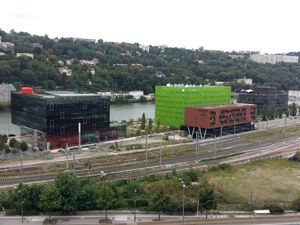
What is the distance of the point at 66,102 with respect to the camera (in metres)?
26.8

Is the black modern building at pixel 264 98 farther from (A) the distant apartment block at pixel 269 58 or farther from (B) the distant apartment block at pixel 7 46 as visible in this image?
(A) the distant apartment block at pixel 269 58

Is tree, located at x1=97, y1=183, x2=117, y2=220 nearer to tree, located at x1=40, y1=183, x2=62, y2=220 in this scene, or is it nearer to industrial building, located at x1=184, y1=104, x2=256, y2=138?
tree, located at x1=40, y1=183, x2=62, y2=220

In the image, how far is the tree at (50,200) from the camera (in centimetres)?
1429

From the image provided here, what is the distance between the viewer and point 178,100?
35469mm

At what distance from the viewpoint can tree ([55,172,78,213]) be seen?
14.5 meters

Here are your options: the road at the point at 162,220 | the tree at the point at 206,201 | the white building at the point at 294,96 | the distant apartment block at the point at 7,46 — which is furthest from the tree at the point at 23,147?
the white building at the point at 294,96

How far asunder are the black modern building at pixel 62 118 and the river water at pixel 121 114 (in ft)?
16.2

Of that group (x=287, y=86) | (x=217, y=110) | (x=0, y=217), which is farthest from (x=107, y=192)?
(x=287, y=86)

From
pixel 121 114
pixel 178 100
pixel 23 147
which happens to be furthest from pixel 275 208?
pixel 121 114

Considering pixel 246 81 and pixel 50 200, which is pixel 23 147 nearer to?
pixel 50 200

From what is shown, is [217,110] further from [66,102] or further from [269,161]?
[66,102]

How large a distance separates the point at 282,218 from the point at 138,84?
50.4 meters

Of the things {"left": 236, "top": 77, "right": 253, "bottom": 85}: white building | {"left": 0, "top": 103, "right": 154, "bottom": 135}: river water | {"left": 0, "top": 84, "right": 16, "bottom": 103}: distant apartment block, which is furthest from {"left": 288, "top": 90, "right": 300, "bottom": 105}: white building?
{"left": 0, "top": 84, "right": 16, "bottom": 103}: distant apartment block

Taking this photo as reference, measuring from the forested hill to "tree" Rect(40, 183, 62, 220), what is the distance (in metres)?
41.2
